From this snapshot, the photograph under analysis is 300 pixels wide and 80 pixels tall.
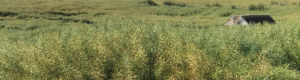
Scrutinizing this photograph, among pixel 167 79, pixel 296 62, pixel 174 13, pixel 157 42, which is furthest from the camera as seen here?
pixel 174 13

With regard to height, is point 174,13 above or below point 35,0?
below

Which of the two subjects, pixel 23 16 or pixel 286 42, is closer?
pixel 286 42

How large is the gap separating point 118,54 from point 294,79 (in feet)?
7.92

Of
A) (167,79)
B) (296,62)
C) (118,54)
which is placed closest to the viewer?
(167,79)

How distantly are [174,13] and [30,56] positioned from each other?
2260 cm

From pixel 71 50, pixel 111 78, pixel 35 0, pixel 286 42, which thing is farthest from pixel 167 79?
pixel 35 0

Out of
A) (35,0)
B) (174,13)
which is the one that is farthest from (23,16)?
(174,13)

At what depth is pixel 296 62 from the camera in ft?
14.3

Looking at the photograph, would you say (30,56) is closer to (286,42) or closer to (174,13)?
(286,42)

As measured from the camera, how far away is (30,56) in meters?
3.07

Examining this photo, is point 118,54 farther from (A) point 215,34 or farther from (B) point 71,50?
(A) point 215,34

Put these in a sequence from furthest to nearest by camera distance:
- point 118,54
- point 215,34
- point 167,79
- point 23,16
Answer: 1. point 23,16
2. point 215,34
3. point 118,54
4. point 167,79

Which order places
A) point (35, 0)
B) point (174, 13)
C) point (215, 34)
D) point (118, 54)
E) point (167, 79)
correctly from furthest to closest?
point (35, 0)
point (174, 13)
point (215, 34)
point (118, 54)
point (167, 79)

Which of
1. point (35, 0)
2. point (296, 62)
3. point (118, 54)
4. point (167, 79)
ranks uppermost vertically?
point (35, 0)
